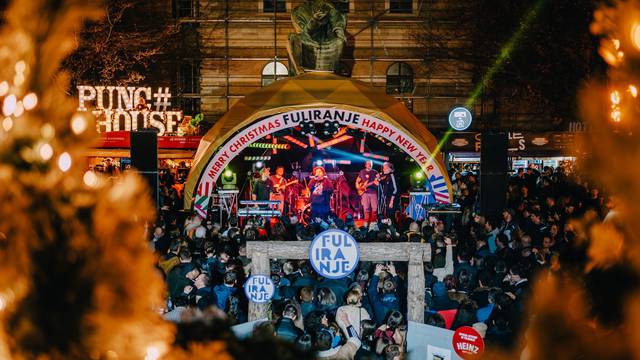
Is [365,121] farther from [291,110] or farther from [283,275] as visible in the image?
[283,275]

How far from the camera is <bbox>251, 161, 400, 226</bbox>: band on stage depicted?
17.4 meters

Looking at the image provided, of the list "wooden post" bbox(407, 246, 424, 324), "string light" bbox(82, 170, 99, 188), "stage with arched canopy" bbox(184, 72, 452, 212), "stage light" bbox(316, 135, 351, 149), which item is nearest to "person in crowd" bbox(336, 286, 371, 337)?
"wooden post" bbox(407, 246, 424, 324)

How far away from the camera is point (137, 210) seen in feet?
6.15

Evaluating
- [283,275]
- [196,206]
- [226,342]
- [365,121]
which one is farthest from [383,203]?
[226,342]

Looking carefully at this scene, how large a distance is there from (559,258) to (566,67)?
756 inches

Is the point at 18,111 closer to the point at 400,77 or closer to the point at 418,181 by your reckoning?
the point at 418,181

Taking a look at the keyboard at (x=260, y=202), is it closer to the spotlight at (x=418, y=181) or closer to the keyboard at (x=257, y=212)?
the keyboard at (x=257, y=212)

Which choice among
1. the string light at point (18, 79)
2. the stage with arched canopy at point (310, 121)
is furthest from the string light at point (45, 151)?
the stage with arched canopy at point (310, 121)

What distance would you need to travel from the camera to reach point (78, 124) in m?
1.83

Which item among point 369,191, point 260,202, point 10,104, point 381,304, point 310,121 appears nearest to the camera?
point 10,104

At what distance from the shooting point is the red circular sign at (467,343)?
626cm

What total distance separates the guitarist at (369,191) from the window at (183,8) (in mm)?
13593

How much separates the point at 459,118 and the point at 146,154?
12.8 m

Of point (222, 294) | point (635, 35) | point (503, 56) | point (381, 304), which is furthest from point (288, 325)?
A: point (503, 56)
